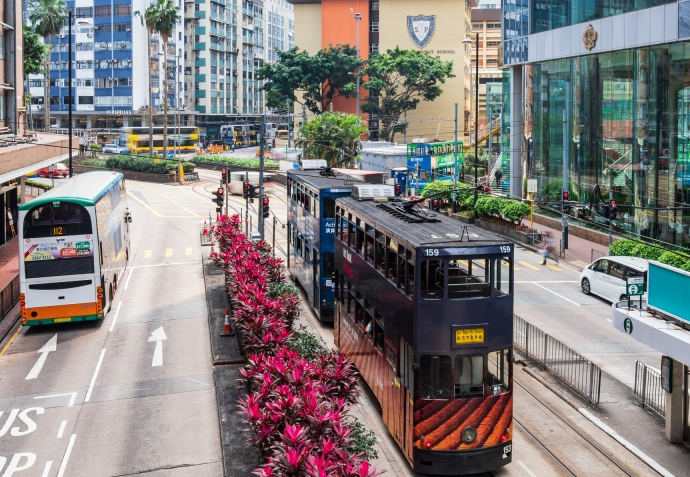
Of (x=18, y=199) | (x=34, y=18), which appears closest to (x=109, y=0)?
(x=34, y=18)

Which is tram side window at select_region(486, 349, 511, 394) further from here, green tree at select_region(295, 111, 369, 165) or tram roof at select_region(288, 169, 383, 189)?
green tree at select_region(295, 111, 369, 165)

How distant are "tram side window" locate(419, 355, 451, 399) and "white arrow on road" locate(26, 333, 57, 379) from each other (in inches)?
502

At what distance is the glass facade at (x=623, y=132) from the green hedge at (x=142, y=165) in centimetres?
4078

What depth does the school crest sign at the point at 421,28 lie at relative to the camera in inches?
4397

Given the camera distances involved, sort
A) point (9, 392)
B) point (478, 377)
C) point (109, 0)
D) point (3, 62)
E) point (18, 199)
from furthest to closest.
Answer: point (109, 0) < point (18, 199) < point (3, 62) < point (9, 392) < point (478, 377)

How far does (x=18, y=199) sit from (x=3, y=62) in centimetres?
1067

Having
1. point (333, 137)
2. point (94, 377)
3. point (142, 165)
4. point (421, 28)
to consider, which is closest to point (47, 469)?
point (94, 377)

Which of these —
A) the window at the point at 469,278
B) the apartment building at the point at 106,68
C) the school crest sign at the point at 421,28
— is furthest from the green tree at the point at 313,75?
the window at the point at 469,278

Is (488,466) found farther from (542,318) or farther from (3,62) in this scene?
(3,62)

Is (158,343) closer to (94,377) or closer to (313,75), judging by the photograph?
(94,377)

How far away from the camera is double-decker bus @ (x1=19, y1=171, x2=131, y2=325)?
26.6 metres

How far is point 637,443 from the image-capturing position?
18406 mm

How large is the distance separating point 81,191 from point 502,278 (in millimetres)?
18199

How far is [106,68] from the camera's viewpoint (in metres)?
114
